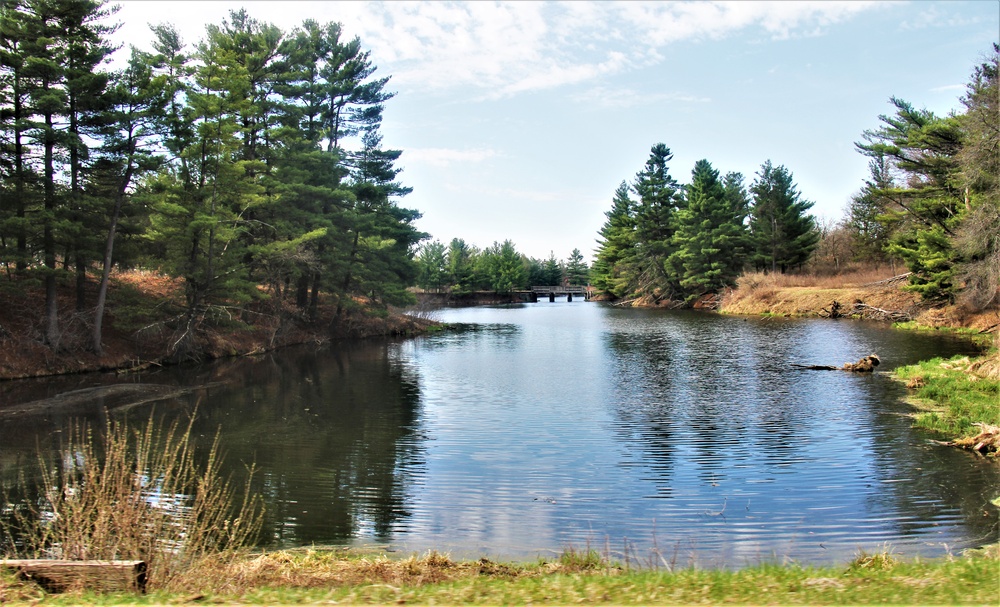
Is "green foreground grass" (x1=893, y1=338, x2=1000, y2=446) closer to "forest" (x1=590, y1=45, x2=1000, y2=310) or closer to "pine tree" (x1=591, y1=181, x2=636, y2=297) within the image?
"forest" (x1=590, y1=45, x2=1000, y2=310)

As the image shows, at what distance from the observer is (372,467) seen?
39.1 feet

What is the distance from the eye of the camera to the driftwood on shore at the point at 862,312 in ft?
134

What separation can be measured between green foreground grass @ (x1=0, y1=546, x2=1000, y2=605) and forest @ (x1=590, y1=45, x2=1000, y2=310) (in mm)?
17066

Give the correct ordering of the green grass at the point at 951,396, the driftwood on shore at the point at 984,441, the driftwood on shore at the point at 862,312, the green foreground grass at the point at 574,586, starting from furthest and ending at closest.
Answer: the driftwood on shore at the point at 862,312 → the green grass at the point at 951,396 → the driftwood on shore at the point at 984,441 → the green foreground grass at the point at 574,586

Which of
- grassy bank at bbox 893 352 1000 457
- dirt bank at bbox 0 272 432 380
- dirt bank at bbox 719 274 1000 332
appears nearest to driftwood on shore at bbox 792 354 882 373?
grassy bank at bbox 893 352 1000 457

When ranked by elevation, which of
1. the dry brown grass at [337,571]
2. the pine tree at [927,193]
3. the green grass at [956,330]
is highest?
the pine tree at [927,193]

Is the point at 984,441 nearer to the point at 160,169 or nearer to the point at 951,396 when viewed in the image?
the point at 951,396

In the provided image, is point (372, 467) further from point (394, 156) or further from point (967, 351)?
point (394, 156)

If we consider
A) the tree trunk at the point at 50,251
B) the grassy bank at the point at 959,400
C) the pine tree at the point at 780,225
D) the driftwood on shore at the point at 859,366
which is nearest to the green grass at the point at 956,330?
the driftwood on shore at the point at 859,366

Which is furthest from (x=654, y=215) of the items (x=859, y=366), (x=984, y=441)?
(x=984, y=441)

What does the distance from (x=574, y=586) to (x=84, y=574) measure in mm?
4202

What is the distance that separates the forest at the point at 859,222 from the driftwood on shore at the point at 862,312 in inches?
122

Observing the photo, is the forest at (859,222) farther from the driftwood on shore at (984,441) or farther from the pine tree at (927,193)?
the driftwood on shore at (984,441)

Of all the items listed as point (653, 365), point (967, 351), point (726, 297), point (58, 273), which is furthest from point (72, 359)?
point (726, 297)
